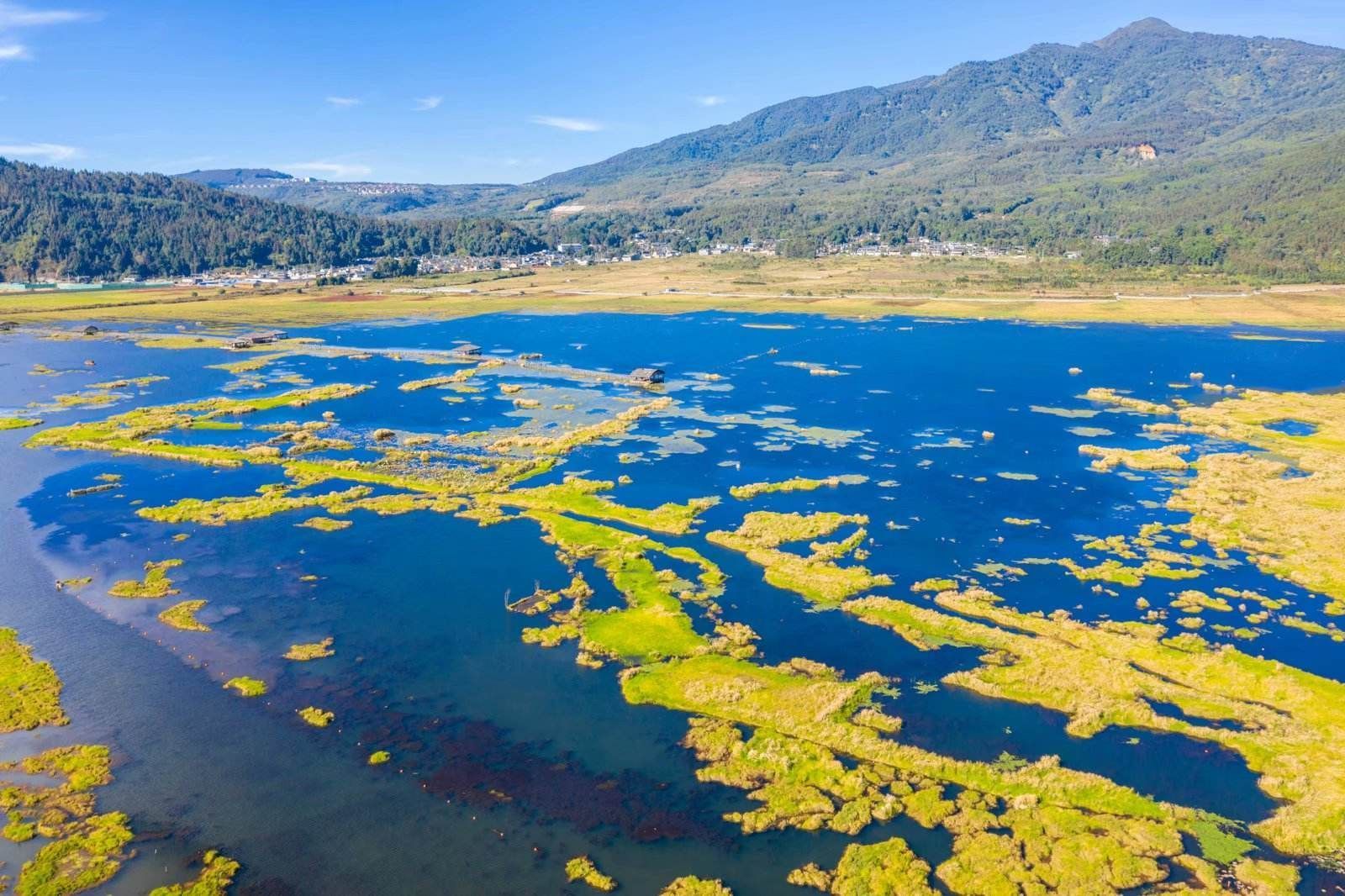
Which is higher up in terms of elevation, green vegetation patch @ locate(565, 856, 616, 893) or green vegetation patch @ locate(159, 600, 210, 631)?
green vegetation patch @ locate(159, 600, 210, 631)

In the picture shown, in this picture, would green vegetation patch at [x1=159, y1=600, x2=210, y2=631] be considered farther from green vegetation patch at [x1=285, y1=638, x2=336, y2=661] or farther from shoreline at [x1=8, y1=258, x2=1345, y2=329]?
shoreline at [x1=8, y1=258, x2=1345, y2=329]

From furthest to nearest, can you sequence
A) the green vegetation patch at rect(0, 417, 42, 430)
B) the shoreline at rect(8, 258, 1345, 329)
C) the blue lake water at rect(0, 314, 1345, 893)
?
the shoreline at rect(8, 258, 1345, 329) → the green vegetation patch at rect(0, 417, 42, 430) → the blue lake water at rect(0, 314, 1345, 893)

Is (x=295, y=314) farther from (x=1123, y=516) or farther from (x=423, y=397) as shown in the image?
(x=1123, y=516)

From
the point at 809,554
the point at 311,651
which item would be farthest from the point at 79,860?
the point at 809,554

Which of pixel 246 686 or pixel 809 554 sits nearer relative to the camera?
pixel 246 686

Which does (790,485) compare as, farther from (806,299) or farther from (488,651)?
(806,299)

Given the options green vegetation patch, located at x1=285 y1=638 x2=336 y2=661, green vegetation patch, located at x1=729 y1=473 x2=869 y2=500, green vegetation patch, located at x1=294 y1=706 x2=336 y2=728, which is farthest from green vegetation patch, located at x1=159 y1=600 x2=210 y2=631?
green vegetation patch, located at x1=729 y1=473 x2=869 y2=500

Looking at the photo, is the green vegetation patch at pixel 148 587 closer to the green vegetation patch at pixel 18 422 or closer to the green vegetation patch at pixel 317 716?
the green vegetation patch at pixel 317 716

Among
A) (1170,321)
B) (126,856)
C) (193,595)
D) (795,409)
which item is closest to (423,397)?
(795,409)

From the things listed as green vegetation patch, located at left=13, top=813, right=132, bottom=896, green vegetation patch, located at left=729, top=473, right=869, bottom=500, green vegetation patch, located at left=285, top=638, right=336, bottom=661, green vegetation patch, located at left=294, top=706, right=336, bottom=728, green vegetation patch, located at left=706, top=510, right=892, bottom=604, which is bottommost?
green vegetation patch, located at left=13, top=813, right=132, bottom=896

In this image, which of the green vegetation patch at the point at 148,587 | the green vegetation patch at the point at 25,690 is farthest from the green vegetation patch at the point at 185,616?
the green vegetation patch at the point at 25,690
